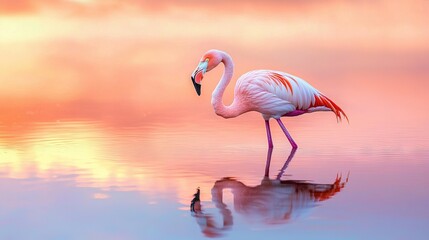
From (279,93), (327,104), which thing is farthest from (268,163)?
(327,104)

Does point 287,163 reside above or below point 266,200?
above

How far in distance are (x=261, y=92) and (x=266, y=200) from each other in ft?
13.4

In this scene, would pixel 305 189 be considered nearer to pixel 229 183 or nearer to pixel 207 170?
pixel 229 183

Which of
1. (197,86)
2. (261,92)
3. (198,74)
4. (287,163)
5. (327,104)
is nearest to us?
(287,163)

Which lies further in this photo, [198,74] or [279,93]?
[279,93]

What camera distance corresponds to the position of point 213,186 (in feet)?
26.6

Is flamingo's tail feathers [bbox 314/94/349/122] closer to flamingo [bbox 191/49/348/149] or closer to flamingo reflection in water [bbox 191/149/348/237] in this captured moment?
→ flamingo [bbox 191/49/348/149]

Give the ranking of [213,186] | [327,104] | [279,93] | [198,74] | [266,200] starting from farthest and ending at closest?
[327,104] → [279,93] → [198,74] → [213,186] → [266,200]

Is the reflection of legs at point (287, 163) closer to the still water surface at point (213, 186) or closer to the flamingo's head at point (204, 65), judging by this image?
the still water surface at point (213, 186)

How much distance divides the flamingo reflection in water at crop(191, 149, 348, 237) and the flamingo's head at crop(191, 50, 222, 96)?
244 centimetres

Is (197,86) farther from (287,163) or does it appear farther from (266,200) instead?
(266,200)

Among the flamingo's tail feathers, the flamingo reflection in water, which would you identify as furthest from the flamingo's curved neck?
the flamingo reflection in water

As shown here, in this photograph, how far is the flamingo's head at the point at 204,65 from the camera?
11.0m

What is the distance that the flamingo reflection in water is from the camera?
6500 mm
